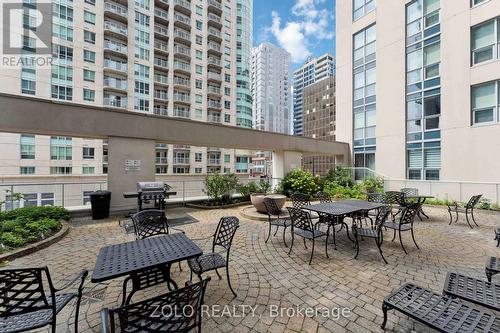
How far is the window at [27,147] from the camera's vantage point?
81.1 ft

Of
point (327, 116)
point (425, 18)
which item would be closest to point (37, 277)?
point (425, 18)

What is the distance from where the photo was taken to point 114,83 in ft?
95.7

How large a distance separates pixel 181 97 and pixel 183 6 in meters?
14.2

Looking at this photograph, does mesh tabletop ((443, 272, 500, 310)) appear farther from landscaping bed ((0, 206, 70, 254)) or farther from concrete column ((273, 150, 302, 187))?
concrete column ((273, 150, 302, 187))

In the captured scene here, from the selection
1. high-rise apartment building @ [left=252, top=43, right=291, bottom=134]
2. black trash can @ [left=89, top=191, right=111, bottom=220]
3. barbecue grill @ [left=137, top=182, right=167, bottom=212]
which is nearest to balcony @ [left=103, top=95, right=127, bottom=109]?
black trash can @ [left=89, top=191, right=111, bottom=220]

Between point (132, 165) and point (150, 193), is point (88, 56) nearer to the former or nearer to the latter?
point (132, 165)

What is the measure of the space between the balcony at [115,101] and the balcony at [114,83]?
1164 millimetres

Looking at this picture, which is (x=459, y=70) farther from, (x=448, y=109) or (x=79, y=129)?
(x=79, y=129)

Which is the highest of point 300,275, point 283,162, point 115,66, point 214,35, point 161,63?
point 214,35

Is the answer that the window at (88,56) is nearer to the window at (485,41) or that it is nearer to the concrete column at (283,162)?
the concrete column at (283,162)

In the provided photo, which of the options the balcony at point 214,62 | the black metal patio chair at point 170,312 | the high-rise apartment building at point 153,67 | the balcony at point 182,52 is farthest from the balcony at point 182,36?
the black metal patio chair at point 170,312

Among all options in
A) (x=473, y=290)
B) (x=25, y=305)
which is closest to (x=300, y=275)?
(x=473, y=290)

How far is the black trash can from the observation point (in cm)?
736

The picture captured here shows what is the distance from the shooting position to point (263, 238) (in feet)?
17.9
